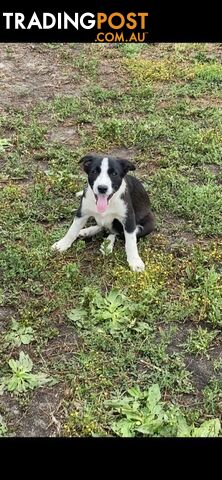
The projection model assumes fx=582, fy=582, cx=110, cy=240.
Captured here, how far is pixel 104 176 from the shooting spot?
17.2 ft

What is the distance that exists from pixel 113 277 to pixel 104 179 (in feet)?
3.21

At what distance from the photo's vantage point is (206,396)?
4.40 meters

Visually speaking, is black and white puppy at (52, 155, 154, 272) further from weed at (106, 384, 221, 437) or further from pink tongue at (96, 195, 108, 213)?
weed at (106, 384, 221, 437)

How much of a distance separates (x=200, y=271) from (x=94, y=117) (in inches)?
151

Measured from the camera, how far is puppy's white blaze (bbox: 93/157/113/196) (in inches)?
205

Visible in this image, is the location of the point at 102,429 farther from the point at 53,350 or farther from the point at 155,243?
the point at 155,243

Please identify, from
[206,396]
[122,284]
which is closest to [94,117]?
[122,284]

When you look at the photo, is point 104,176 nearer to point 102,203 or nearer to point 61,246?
point 102,203

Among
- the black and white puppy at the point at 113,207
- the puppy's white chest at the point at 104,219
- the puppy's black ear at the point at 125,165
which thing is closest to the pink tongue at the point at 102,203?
the black and white puppy at the point at 113,207

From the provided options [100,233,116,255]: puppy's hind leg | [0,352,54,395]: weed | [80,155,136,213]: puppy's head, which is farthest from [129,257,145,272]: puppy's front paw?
[0,352,54,395]: weed

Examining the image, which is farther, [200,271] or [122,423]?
[200,271]

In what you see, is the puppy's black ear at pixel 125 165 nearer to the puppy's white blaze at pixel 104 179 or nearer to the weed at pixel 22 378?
the puppy's white blaze at pixel 104 179

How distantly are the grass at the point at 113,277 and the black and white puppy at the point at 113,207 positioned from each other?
14cm

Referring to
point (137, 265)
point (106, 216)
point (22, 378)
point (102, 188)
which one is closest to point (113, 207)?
point (106, 216)
